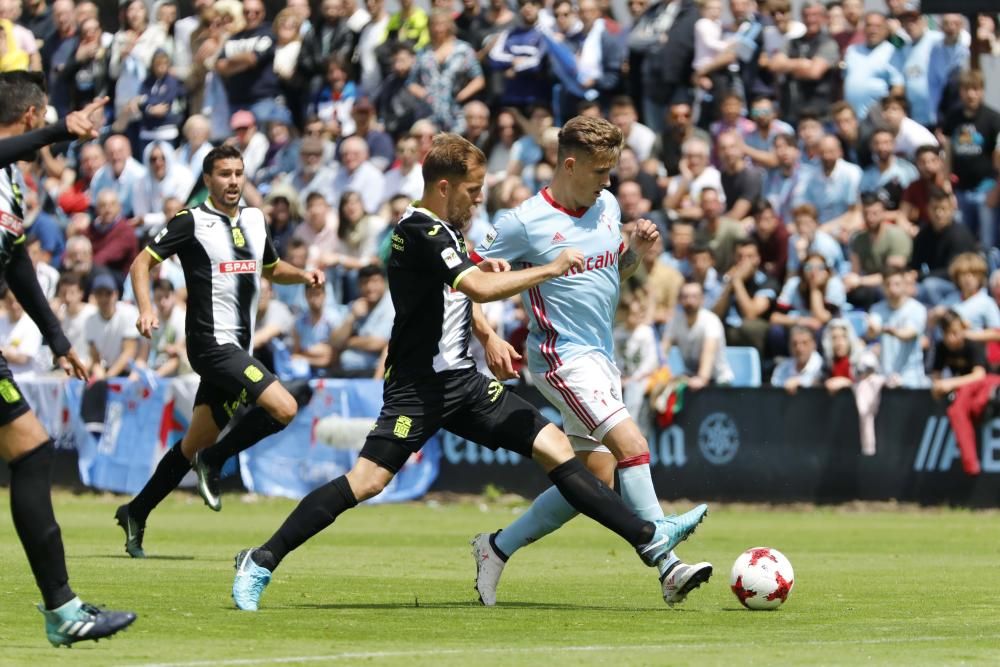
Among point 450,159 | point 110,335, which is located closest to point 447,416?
point 450,159

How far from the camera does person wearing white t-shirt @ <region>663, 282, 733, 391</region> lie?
18.9 meters

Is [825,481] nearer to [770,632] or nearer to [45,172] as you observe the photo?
[770,632]

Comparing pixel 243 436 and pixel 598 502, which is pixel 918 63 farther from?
pixel 598 502

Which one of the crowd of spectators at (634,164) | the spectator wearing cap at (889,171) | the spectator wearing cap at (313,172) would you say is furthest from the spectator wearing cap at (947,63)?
the spectator wearing cap at (313,172)

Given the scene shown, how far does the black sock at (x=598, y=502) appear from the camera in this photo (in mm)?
9328

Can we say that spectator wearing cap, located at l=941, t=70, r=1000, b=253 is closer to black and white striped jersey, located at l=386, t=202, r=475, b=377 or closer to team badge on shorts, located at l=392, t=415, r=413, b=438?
black and white striped jersey, located at l=386, t=202, r=475, b=377

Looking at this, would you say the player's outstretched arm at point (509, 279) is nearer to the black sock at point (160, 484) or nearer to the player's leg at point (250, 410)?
the player's leg at point (250, 410)

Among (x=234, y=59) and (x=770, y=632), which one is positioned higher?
(x=770, y=632)

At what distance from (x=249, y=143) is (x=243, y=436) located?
Result: 11.6 m

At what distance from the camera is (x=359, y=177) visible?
22641mm

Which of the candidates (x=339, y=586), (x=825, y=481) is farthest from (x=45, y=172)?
(x=339, y=586)

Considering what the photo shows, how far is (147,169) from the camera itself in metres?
24.5

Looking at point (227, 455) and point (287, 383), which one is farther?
point (287, 383)

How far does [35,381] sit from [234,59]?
5758 mm
